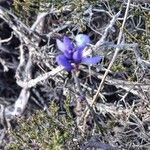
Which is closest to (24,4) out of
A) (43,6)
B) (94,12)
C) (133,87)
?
(43,6)

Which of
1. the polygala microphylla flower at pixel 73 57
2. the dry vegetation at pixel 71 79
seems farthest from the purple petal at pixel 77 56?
the dry vegetation at pixel 71 79

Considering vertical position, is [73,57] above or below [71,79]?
above

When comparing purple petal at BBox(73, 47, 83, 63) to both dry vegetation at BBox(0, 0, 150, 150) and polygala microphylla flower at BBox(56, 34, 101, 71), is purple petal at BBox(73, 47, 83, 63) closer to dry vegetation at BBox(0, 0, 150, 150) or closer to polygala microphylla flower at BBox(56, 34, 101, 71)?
polygala microphylla flower at BBox(56, 34, 101, 71)

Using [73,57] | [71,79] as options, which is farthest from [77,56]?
[71,79]

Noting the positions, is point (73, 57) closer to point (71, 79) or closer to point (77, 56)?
point (77, 56)

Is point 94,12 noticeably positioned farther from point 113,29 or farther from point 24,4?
point 24,4

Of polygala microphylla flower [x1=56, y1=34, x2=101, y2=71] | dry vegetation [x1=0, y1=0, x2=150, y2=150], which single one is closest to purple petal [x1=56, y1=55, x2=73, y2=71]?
polygala microphylla flower [x1=56, y1=34, x2=101, y2=71]

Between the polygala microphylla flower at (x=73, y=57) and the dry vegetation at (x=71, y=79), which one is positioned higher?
the polygala microphylla flower at (x=73, y=57)

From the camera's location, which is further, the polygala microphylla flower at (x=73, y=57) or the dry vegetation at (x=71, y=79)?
the dry vegetation at (x=71, y=79)

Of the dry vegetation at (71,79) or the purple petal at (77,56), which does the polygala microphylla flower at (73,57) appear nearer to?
the purple petal at (77,56)
